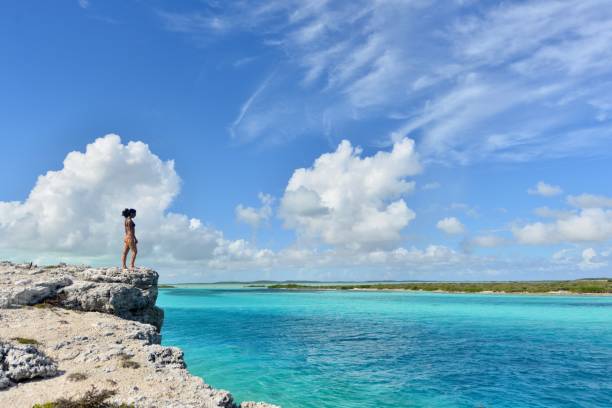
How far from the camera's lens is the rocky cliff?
10.5m

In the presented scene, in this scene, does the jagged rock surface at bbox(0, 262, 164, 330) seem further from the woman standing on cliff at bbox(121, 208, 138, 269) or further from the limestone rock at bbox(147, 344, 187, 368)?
the limestone rock at bbox(147, 344, 187, 368)

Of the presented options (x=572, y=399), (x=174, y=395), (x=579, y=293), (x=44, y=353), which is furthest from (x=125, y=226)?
(x=579, y=293)

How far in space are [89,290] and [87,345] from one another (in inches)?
253

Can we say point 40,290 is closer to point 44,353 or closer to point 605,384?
point 44,353

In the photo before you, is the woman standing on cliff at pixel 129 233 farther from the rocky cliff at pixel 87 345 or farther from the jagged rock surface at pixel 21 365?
the jagged rock surface at pixel 21 365

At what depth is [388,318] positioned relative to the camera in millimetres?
55531

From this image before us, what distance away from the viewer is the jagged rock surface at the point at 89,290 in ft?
61.8

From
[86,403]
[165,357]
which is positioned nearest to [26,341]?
[165,357]

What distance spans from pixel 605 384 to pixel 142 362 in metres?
25.0

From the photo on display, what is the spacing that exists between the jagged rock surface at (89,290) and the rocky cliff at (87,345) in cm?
4

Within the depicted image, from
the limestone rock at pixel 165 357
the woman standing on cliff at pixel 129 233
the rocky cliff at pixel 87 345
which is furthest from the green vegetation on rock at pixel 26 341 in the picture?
the woman standing on cliff at pixel 129 233

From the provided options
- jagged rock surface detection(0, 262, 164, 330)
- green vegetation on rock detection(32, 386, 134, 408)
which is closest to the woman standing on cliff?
jagged rock surface detection(0, 262, 164, 330)

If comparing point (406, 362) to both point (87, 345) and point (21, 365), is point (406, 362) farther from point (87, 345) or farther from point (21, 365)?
point (21, 365)

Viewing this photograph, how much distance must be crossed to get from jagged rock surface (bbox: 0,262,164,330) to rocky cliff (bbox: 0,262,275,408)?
0.04m
